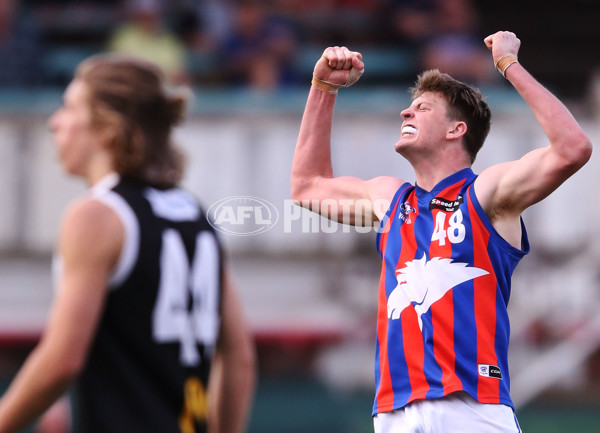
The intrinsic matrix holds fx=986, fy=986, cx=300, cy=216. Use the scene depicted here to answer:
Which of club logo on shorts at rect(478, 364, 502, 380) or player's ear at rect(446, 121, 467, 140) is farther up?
player's ear at rect(446, 121, 467, 140)

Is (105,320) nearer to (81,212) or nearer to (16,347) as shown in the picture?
(81,212)

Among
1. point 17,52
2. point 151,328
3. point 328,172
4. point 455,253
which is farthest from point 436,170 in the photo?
point 17,52

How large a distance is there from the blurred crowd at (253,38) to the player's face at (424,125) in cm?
582

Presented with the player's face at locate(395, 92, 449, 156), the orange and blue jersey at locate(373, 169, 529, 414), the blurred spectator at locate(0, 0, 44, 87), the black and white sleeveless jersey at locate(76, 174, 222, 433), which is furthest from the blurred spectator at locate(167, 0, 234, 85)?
the black and white sleeveless jersey at locate(76, 174, 222, 433)

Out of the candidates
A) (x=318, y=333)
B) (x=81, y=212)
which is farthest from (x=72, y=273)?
(x=318, y=333)

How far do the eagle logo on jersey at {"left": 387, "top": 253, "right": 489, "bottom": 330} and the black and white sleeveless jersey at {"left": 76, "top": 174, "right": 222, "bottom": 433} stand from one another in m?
0.95

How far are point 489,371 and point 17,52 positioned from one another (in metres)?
8.16

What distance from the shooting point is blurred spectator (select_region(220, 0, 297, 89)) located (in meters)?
10.4

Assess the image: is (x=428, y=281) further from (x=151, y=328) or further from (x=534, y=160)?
(x=151, y=328)

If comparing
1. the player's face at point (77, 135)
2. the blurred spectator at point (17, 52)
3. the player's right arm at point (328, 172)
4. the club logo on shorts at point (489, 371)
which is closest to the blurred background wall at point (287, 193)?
the blurred spectator at point (17, 52)

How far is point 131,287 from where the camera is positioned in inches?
117

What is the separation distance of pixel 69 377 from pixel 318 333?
755 cm

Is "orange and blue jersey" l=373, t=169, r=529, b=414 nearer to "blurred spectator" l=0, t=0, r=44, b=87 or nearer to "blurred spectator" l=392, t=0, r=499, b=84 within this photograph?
"blurred spectator" l=392, t=0, r=499, b=84

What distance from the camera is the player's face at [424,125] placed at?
396 cm
